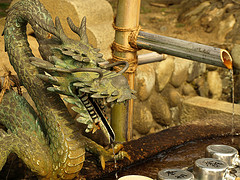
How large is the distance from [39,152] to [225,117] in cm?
167

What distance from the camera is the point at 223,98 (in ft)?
15.1

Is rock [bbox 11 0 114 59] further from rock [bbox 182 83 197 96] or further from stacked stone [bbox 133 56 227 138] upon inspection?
rock [bbox 182 83 197 96]

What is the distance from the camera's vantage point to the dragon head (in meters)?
1.43

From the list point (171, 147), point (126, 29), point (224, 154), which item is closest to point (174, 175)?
point (224, 154)

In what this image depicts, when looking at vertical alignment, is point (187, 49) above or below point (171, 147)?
above

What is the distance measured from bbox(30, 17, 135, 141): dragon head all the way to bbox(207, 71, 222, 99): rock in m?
3.15

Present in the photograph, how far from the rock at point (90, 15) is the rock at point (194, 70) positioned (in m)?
1.24

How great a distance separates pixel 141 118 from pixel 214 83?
1.31m

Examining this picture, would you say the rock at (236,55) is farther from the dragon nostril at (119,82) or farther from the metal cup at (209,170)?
the dragon nostril at (119,82)

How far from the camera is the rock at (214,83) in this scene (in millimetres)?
4480

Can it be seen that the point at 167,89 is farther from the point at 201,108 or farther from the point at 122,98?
the point at 122,98

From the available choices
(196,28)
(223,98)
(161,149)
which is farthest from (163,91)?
(161,149)

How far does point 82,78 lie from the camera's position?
145cm

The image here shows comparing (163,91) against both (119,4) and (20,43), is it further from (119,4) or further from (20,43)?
(20,43)
